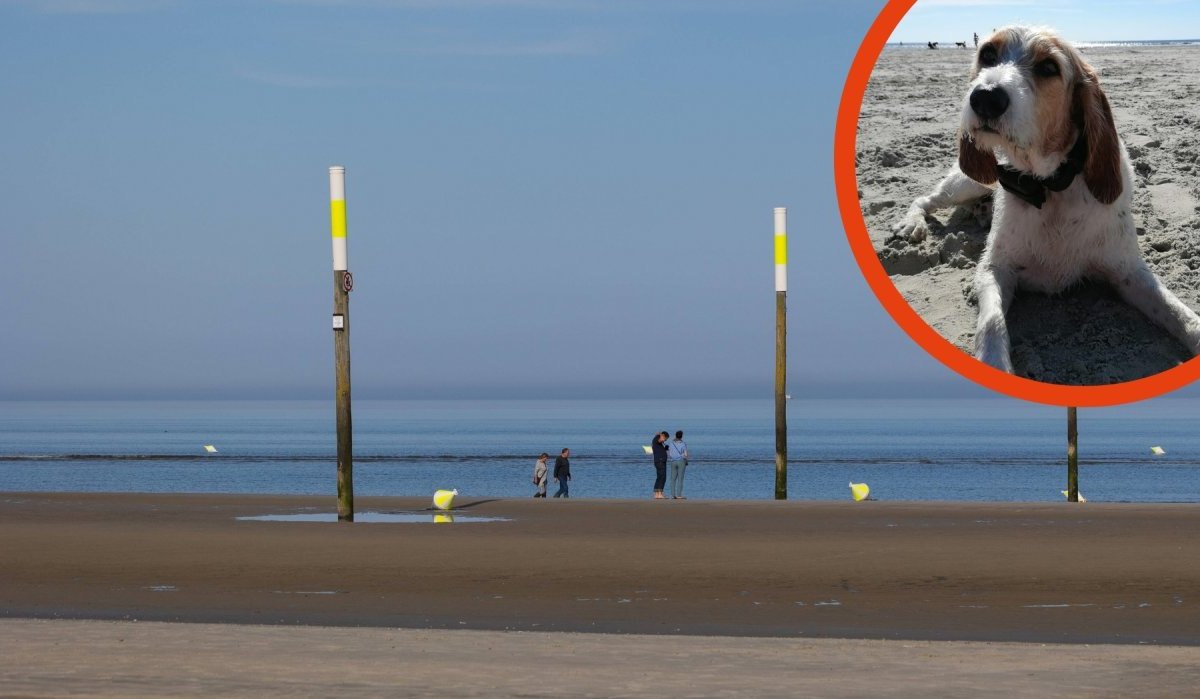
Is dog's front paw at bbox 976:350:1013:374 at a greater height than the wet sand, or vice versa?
dog's front paw at bbox 976:350:1013:374

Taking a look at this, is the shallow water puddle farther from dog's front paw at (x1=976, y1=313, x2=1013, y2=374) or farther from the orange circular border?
dog's front paw at (x1=976, y1=313, x2=1013, y2=374)

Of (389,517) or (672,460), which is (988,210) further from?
(672,460)

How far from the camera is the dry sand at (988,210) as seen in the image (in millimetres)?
5633

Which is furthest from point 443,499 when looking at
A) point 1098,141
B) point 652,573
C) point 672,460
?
point 1098,141

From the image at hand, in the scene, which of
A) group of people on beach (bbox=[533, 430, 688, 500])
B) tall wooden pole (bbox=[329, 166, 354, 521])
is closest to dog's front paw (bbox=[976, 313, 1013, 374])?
tall wooden pole (bbox=[329, 166, 354, 521])

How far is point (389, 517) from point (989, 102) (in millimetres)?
18973

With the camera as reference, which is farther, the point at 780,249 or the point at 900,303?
the point at 780,249

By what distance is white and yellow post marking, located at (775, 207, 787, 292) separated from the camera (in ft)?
81.6

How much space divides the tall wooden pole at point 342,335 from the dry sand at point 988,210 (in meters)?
15.1

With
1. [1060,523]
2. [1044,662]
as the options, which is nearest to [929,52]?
[1044,662]

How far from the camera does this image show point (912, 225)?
Answer: 19.4ft

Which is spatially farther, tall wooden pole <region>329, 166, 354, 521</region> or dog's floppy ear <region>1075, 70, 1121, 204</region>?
tall wooden pole <region>329, 166, 354, 521</region>

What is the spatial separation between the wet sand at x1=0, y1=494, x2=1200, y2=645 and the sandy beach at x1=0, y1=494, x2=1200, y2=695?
0.04m

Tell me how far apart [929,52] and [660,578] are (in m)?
10.1
